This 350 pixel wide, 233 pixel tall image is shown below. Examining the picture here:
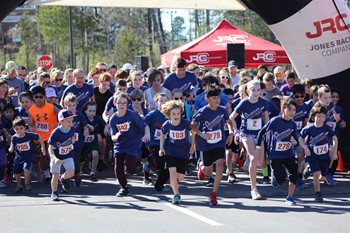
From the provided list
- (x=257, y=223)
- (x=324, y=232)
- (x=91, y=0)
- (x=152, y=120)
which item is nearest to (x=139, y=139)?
(x=152, y=120)

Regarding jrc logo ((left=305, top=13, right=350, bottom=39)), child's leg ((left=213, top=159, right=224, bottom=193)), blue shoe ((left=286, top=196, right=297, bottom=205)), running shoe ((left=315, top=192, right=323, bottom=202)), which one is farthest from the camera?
jrc logo ((left=305, top=13, right=350, bottom=39))

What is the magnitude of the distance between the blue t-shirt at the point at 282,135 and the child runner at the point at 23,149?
11.6ft

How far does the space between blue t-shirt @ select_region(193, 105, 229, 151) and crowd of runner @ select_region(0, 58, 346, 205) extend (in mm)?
14

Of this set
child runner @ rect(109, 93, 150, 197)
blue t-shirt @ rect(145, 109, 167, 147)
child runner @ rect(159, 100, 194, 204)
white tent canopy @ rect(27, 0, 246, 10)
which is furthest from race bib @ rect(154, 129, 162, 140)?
white tent canopy @ rect(27, 0, 246, 10)

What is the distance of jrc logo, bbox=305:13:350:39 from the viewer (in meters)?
11.3

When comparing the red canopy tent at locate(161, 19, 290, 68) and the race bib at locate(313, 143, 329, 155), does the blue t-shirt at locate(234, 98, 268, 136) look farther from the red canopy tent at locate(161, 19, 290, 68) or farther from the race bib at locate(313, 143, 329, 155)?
the red canopy tent at locate(161, 19, 290, 68)

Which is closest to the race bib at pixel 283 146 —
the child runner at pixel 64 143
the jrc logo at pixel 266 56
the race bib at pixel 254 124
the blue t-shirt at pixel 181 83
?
the race bib at pixel 254 124

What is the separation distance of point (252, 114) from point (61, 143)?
2783 mm

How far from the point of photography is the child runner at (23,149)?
10594 mm

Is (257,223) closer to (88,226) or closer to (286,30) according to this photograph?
(88,226)

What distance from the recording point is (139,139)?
1023 centimetres

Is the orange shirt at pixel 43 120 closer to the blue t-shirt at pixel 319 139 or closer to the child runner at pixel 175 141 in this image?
the child runner at pixel 175 141

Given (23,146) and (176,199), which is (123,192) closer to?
(176,199)

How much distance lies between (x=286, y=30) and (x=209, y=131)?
9.28 feet
